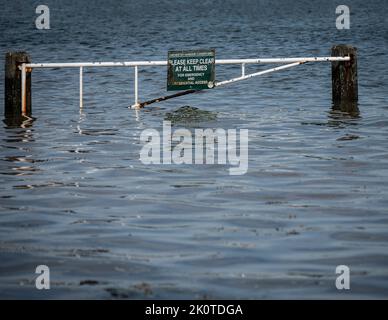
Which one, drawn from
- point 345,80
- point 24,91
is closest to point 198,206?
point 24,91

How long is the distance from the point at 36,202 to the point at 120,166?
2.15 m

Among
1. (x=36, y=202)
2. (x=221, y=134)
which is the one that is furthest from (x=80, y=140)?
(x=36, y=202)

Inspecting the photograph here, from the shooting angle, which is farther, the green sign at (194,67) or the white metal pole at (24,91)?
the green sign at (194,67)

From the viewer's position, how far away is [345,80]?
648 inches

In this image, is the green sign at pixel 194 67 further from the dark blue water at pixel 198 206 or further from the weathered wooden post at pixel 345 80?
the weathered wooden post at pixel 345 80

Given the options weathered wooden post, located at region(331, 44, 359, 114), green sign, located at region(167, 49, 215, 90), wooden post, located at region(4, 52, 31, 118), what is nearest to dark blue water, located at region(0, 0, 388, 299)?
weathered wooden post, located at region(331, 44, 359, 114)

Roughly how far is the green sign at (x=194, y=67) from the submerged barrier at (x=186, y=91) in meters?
0.15

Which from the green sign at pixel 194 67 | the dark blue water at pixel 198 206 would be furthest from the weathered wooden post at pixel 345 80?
the green sign at pixel 194 67

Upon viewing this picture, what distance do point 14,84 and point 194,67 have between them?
3294 millimetres

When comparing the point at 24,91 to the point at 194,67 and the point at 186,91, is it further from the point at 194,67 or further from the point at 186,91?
the point at 194,67

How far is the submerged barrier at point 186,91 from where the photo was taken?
15.5 meters

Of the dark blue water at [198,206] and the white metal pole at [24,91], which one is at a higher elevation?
the white metal pole at [24,91]

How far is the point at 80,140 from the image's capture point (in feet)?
43.7
